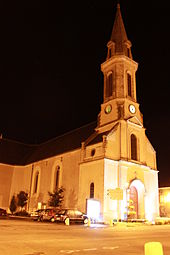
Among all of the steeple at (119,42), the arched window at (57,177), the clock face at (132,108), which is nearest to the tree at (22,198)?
the arched window at (57,177)

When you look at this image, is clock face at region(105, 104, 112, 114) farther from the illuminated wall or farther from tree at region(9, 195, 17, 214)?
tree at region(9, 195, 17, 214)

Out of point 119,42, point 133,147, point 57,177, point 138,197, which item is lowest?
point 138,197

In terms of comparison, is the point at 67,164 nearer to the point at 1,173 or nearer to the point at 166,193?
the point at 1,173

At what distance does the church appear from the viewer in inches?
1097

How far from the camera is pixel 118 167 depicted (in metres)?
28.8

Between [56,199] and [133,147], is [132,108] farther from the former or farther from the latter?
[56,199]

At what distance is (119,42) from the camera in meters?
36.8

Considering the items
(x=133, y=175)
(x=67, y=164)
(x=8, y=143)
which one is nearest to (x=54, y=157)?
(x=67, y=164)

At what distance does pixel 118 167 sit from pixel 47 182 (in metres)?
12.5

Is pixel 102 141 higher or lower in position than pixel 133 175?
higher

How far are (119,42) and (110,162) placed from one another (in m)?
18.5

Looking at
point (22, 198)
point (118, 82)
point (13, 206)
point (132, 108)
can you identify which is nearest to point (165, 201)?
point (132, 108)

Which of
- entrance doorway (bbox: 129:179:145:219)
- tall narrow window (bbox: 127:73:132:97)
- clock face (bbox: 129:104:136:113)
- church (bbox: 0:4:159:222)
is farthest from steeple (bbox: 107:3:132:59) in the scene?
entrance doorway (bbox: 129:179:145:219)

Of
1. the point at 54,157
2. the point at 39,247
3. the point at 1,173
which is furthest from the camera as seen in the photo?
the point at 1,173
